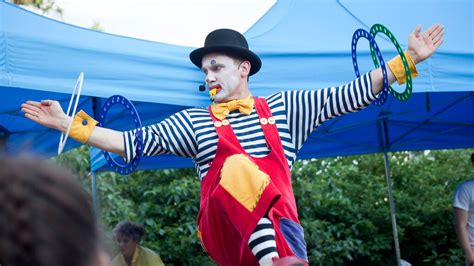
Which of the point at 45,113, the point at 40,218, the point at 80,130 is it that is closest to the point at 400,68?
the point at 80,130

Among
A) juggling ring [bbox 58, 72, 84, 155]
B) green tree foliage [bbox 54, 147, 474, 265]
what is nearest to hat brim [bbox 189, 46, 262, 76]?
juggling ring [bbox 58, 72, 84, 155]

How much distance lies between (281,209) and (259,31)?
126cm

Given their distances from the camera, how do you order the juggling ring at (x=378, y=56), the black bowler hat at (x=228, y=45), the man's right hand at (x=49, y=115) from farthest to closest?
the black bowler hat at (x=228, y=45)
the juggling ring at (x=378, y=56)
the man's right hand at (x=49, y=115)

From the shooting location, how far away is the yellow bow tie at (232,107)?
2686mm

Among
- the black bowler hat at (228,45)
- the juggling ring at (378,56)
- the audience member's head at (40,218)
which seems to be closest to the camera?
the audience member's head at (40,218)

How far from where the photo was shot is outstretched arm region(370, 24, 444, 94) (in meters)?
2.72

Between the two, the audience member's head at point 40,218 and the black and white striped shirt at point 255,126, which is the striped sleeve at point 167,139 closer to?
the black and white striped shirt at point 255,126

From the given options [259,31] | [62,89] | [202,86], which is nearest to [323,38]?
[259,31]

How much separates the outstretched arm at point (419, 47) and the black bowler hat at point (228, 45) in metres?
0.47

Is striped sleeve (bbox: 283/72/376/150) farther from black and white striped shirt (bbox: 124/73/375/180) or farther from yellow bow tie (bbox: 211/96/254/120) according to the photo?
yellow bow tie (bbox: 211/96/254/120)

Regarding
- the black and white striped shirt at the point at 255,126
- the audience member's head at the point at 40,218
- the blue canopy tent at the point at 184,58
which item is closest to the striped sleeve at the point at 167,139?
the black and white striped shirt at the point at 255,126

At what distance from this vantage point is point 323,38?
3543 millimetres

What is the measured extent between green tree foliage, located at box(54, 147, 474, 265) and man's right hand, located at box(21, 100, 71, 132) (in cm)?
338

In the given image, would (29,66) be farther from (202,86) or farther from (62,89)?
(202,86)
